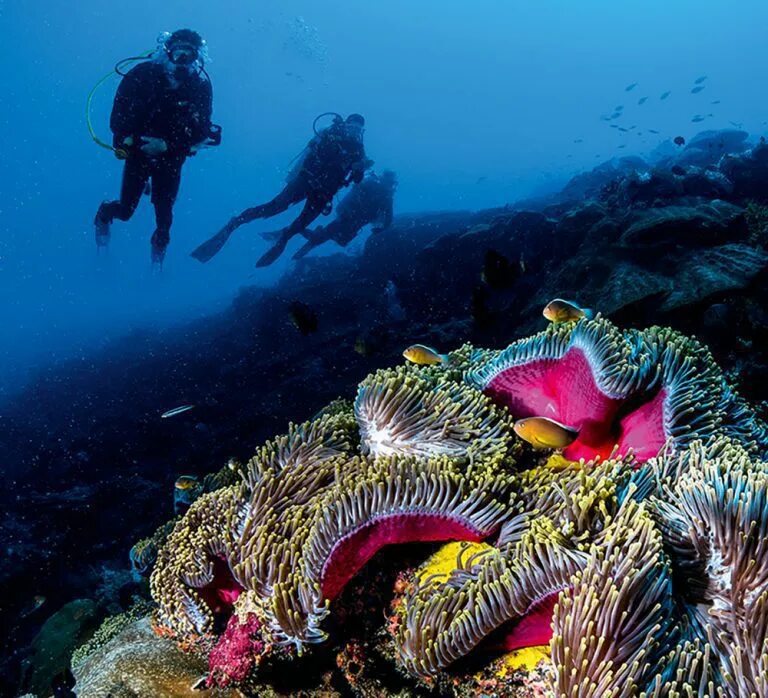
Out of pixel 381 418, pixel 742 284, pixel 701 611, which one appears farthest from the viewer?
pixel 742 284

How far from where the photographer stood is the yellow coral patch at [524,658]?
6.12 ft

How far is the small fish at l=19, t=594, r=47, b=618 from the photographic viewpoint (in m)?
6.17

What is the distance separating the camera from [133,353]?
19.4 m

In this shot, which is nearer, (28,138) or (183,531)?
(183,531)

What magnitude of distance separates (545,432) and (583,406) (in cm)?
42

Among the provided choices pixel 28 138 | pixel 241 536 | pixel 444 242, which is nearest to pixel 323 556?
pixel 241 536

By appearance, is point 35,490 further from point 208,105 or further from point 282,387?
point 208,105

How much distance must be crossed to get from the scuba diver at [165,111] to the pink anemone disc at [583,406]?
30.3 ft

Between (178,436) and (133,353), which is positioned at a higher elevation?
(178,436)

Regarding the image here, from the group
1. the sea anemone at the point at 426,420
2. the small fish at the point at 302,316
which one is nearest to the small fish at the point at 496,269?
the small fish at the point at 302,316

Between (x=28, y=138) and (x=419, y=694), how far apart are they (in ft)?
522

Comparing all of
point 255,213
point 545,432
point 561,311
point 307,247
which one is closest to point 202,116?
point 255,213

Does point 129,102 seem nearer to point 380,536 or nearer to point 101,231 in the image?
point 101,231

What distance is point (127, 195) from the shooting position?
436 inches
